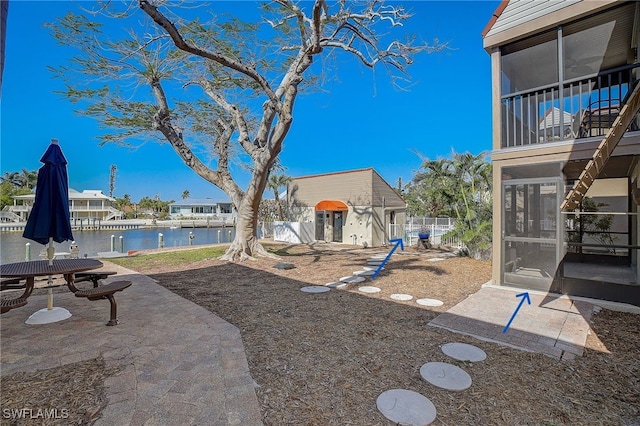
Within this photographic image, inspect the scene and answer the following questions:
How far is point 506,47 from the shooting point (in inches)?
269

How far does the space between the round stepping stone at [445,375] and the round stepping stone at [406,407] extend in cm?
35

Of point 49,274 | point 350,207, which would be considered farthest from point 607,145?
point 350,207

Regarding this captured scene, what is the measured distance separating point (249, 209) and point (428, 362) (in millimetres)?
9254

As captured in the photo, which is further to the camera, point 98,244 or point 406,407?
point 98,244

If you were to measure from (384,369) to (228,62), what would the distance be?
943cm

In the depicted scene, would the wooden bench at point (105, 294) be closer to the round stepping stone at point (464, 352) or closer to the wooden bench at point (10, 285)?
the wooden bench at point (10, 285)

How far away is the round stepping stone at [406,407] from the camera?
249 centimetres

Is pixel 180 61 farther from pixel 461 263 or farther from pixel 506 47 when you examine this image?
pixel 461 263

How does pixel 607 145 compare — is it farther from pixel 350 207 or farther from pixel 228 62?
pixel 350 207

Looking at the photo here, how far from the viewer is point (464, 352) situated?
12.2 feet

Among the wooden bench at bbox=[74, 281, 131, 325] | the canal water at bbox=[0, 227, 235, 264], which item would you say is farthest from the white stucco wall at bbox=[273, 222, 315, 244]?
the wooden bench at bbox=[74, 281, 131, 325]

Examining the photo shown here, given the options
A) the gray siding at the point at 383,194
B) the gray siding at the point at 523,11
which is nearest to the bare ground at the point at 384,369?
the gray siding at the point at 523,11

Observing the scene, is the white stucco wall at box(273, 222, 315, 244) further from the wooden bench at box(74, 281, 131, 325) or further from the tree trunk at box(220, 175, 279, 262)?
the wooden bench at box(74, 281, 131, 325)

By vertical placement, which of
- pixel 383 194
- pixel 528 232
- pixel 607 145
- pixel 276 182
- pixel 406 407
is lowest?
pixel 406 407
